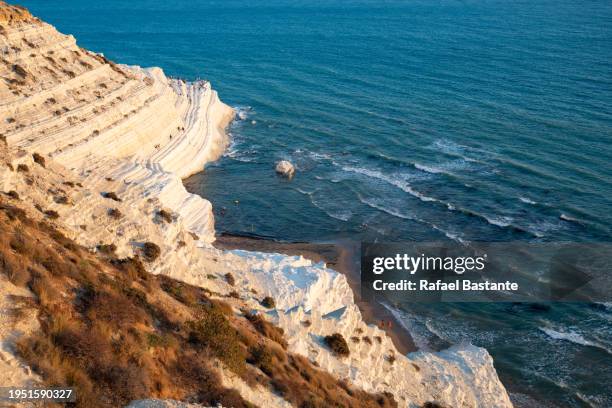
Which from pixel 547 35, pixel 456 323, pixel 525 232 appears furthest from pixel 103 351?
pixel 547 35

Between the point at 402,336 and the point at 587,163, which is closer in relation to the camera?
the point at 402,336

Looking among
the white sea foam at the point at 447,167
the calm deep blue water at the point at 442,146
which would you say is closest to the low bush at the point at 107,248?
the calm deep blue water at the point at 442,146

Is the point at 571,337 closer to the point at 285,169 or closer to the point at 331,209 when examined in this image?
the point at 331,209

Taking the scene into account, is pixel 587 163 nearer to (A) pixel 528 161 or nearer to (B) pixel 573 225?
(A) pixel 528 161

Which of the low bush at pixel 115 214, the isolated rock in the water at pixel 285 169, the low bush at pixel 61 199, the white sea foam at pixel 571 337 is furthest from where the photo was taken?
the isolated rock in the water at pixel 285 169

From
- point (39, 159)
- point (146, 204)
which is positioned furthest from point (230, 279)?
point (39, 159)

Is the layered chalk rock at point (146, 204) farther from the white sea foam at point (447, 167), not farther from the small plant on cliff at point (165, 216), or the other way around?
the white sea foam at point (447, 167)
